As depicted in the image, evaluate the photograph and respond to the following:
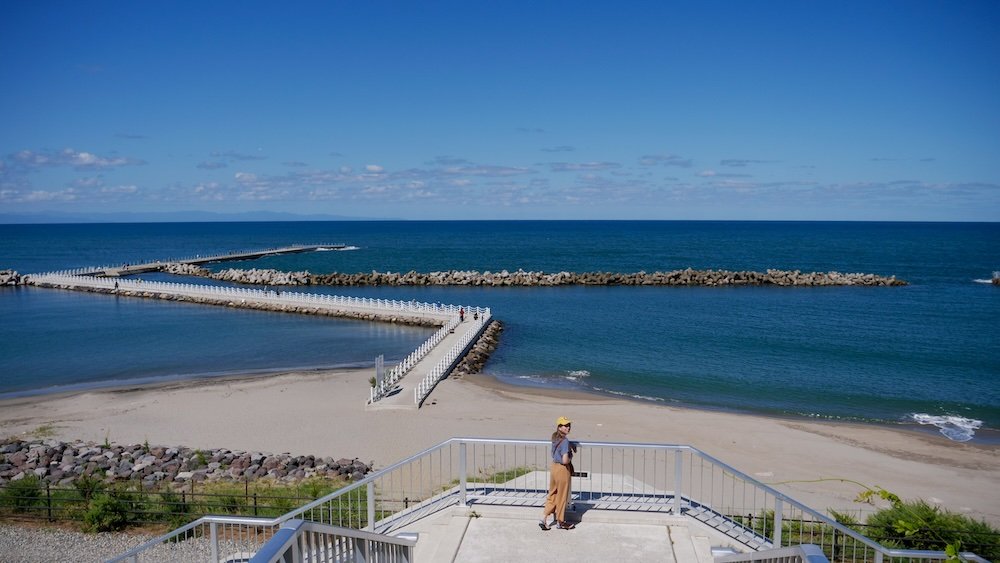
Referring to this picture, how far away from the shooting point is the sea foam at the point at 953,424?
22.7 metres

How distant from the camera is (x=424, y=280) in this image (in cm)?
6919

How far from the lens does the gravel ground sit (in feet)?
36.1

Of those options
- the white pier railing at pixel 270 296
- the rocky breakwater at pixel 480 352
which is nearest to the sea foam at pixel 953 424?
the rocky breakwater at pixel 480 352

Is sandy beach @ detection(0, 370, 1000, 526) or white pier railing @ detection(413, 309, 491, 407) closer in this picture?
sandy beach @ detection(0, 370, 1000, 526)

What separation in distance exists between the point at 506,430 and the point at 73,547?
11.9m

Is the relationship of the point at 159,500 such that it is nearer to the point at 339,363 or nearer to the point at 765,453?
the point at 765,453

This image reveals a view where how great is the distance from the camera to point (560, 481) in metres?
9.00

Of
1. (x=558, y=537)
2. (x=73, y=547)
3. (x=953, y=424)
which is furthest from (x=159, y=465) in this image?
(x=953, y=424)

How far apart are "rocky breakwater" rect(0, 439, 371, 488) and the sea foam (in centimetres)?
1889

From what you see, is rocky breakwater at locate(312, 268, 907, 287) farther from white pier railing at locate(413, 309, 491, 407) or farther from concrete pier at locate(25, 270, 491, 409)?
white pier railing at locate(413, 309, 491, 407)

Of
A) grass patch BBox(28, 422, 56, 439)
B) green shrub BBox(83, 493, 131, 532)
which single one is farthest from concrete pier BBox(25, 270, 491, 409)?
green shrub BBox(83, 493, 131, 532)

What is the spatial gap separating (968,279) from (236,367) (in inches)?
3000

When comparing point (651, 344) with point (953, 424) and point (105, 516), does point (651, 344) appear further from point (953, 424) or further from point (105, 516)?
point (105, 516)

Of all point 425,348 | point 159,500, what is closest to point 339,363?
point 425,348
